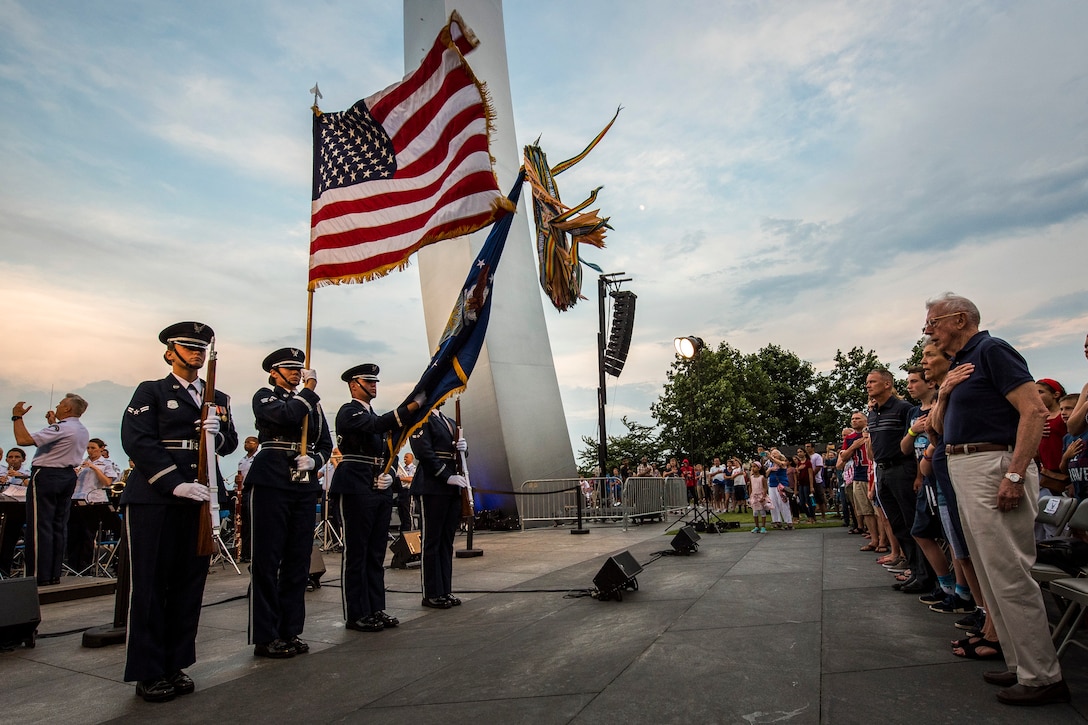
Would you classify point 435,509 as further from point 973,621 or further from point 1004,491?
point 1004,491

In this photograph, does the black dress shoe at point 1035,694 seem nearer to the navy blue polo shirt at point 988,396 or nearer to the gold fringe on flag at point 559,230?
the navy blue polo shirt at point 988,396

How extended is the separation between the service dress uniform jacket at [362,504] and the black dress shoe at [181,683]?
150 centimetres

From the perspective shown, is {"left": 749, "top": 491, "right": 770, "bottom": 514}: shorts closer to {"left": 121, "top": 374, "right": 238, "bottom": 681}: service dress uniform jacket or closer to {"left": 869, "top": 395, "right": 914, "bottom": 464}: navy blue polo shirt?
{"left": 869, "top": 395, "right": 914, "bottom": 464}: navy blue polo shirt

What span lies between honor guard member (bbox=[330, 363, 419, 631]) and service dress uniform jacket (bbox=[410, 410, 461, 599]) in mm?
458

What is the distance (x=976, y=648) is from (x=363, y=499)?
4.23m

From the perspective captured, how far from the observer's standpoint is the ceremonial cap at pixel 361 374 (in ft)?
18.0

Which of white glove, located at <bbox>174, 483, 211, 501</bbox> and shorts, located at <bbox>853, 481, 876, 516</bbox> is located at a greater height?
white glove, located at <bbox>174, 483, 211, 501</bbox>

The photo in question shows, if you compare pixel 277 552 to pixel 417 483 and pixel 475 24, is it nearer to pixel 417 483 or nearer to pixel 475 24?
pixel 417 483

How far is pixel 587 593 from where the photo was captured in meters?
5.73

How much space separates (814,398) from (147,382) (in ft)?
159

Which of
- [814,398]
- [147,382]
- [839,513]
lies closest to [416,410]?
[147,382]

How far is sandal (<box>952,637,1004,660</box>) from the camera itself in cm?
327

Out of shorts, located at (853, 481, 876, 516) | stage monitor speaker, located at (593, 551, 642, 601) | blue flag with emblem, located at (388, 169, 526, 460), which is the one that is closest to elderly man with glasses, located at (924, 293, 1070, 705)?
stage monitor speaker, located at (593, 551, 642, 601)

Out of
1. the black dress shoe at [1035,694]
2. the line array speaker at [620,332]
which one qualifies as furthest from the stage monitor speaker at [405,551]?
the line array speaker at [620,332]
